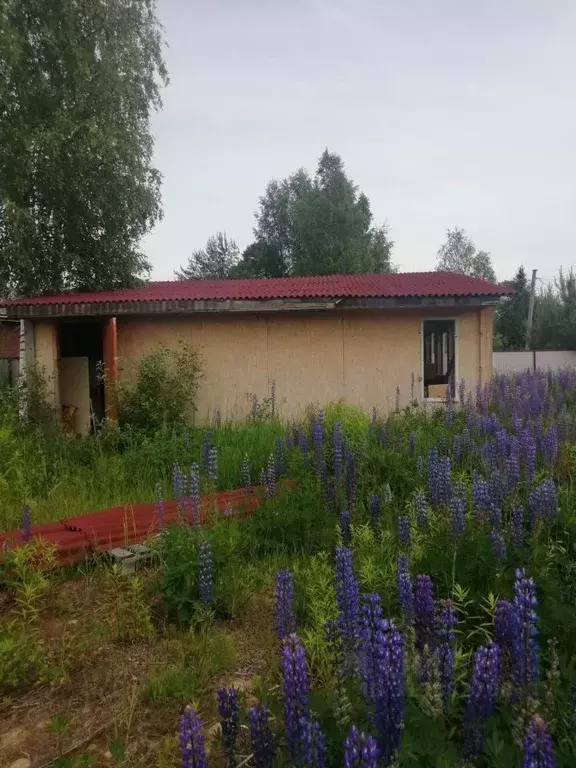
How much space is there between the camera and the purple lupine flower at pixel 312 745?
166 centimetres

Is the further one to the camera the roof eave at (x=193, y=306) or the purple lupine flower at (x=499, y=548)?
the roof eave at (x=193, y=306)

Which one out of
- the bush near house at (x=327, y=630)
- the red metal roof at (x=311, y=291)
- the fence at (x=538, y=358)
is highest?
the red metal roof at (x=311, y=291)

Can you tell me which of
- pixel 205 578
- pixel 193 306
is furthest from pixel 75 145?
pixel 205 578

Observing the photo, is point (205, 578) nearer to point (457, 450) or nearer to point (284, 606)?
point (284, 606)

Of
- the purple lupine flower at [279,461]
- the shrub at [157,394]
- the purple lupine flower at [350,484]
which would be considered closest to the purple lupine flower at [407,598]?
the purple lupine flower at [350,484]

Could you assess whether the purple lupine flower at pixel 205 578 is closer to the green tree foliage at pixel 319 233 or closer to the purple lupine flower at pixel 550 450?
the purple lupine flower at pixel 550 450

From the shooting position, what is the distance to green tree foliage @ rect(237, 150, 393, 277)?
108 ft

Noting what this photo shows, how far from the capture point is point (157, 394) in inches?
408

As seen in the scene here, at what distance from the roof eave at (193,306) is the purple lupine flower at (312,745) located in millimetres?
9317

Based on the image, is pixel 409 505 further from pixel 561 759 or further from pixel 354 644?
pixel 561 759

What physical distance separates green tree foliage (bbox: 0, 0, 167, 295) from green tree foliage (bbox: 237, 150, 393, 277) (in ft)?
55.9

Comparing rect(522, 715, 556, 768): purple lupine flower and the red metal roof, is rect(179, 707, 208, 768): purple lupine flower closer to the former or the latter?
rect(522, 715, 556, 768): purple lupine flower

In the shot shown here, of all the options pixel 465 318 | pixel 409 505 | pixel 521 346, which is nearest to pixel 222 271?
pixel 521 346

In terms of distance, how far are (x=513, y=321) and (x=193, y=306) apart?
97.2 ft
